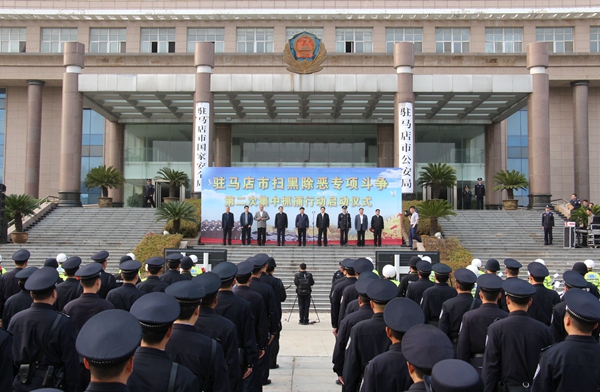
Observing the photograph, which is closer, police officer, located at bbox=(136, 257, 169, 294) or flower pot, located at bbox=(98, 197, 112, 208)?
police officer, located at bbox=(136, 257, 169, 294)

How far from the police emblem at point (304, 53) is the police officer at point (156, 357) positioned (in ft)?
87.7

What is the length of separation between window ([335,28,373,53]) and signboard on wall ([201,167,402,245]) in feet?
55.2

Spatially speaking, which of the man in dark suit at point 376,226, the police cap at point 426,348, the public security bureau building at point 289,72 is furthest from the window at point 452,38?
the police cap at point 426,348

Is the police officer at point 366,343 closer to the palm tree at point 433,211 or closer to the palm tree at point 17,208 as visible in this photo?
the palm tree at point 433,211

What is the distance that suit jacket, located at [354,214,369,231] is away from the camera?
23297 mm

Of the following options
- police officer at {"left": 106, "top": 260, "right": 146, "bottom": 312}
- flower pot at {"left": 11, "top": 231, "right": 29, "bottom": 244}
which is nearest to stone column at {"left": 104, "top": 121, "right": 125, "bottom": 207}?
flower pot at {"left": 11, "top": 231, "right": 29, "bottom": 244}

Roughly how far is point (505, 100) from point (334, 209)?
1487cm

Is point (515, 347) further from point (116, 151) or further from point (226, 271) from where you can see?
point (116, 151)

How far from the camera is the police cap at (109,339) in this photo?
9.36 feet

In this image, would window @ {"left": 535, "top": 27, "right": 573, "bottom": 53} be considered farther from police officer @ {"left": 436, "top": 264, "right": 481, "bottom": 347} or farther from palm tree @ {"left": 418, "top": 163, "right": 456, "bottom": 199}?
police officer @ {"left": 436, "top": 264, "right": 481, "bottom": 347}

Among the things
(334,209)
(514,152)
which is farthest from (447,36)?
(334,209)

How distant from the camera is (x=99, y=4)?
38938mm

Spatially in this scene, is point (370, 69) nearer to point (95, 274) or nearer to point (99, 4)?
point (99, 4)

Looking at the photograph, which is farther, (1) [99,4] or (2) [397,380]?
(1) [99,4]
